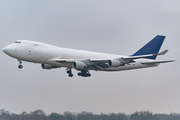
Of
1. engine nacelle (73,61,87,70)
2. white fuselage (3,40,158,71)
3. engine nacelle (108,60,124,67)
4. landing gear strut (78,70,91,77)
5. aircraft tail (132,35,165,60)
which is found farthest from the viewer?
aircraft tail (132,35,165,60)

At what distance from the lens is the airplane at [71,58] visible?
161 feet

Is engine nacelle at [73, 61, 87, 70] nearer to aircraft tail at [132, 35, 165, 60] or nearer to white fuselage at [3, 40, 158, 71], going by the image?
white fuselage at [3, 40, 158, 71]

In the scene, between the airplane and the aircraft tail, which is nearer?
the airplane

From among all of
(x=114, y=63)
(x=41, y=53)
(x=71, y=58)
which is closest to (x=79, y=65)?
(x=71, y=58)

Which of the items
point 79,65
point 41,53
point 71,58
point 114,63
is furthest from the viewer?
point 71,58

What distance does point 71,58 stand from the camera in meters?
52.0

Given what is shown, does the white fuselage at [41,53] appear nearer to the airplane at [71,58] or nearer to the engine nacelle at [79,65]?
the airplane at [71,58]

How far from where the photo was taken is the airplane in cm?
4903

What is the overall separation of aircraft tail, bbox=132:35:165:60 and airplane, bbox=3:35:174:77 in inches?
79.6

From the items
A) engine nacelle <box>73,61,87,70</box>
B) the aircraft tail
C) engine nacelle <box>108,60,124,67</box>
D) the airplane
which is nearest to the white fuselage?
the airplane

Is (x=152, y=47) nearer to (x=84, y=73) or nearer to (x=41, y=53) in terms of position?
(x=84, y=73)

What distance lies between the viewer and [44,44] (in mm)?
50969

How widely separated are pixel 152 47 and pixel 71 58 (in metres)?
16.3

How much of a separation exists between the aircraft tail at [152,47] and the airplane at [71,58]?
6.64 feet
